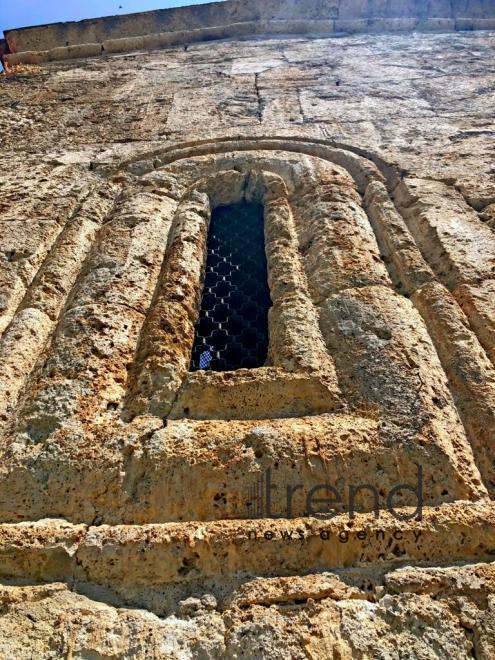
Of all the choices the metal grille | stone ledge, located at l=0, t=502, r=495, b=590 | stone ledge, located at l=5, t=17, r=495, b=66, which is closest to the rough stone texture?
stone ledge, located at l=0, t=502, r=495, b=590

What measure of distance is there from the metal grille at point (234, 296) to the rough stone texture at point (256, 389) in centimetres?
11

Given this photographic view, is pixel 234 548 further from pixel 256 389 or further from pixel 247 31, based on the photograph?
pixel 247 31

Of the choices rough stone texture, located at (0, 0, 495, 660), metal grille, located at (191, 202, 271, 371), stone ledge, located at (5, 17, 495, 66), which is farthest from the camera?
stone ledge, located at (5, 17, 495, 66)

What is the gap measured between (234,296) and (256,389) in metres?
0.87

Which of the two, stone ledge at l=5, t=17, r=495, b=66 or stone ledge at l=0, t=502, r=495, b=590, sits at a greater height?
stone ledge at l=5, t=17, r=495, b=66

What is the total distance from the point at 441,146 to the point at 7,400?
3128mm

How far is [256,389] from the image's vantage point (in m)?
1.81

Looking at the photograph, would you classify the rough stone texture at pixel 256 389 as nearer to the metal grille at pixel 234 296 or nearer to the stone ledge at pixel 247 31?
the metal grille at pixel 234 296

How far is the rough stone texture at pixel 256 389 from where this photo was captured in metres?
1.20

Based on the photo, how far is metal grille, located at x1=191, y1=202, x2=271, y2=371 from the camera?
219 centimetres

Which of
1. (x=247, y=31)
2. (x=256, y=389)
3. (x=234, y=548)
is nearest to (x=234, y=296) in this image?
(x=256, y=389)

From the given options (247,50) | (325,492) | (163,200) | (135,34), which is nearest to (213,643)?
(325,492)

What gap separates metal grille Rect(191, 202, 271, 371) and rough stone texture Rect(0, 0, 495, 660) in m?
0.11

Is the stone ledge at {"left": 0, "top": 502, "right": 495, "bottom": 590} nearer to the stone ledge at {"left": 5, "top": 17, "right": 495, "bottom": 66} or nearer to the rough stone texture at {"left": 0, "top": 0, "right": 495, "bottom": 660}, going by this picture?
the rough stone texture at {"left": 0, "top": 0, "right": 495, "bottom": 660}
